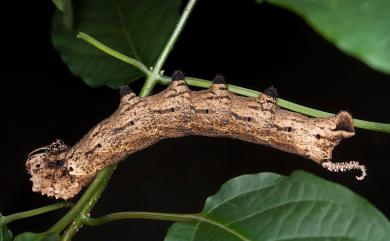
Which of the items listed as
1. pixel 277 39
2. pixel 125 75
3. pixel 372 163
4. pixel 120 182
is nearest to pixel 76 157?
pixel 125 75

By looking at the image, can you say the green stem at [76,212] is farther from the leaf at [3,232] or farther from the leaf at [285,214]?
the leaf at [285,214]

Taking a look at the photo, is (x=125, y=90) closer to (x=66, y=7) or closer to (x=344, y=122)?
(x=66, y=7)

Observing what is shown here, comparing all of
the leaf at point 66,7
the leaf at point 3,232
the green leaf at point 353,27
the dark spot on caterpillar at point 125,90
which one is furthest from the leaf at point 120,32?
the green leaf at point 353,27

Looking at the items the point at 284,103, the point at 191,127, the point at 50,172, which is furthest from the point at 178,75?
the point at 50,172

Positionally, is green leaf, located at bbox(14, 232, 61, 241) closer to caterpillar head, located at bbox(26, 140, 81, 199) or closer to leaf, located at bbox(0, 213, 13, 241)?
leaf, located at bbox(0, 213, 13, 241)

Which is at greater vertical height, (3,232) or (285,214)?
(285,214)

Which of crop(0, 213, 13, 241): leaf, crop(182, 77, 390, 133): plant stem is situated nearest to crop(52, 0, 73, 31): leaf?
crop(182, 77, 390, 133): plant stem

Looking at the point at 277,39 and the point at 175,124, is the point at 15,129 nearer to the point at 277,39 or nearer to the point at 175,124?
the point at 277,39
